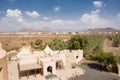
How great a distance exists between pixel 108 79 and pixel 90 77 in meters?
3.05

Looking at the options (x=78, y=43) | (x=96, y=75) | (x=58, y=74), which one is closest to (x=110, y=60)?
(x=96, y=75)

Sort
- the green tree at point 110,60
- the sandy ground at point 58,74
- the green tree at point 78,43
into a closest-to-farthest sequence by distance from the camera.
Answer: the sandy ground at point 58,74 < the green tree at point 110,60 < the green tree at point 78,43

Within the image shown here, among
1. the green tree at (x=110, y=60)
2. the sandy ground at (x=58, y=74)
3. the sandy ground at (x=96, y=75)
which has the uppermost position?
the green tree at (x=110, y=60)

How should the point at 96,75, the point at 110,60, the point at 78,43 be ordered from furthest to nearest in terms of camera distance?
the point at 78,43 < the point at 110,60 < the point at 96,75

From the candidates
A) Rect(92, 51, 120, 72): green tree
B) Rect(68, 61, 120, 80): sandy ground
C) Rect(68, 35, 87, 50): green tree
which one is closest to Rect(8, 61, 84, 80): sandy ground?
Rect(68, 61, 120, 80): sandy ground

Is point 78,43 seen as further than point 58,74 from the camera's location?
Yes

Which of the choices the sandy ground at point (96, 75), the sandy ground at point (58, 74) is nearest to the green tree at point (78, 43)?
the sandy ground at point (96, 75)

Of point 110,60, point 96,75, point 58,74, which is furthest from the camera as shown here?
point 110,60

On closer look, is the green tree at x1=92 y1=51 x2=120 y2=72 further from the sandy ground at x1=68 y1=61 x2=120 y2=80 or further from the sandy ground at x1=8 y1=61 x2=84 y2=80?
the sandy ground at x1=8 y1=61 x2=84 y2=80

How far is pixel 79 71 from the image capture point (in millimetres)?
27203

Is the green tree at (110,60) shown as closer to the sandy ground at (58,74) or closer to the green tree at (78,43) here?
the sandy ground at (58,74)

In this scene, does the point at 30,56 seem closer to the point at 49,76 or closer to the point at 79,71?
the point at 49,76

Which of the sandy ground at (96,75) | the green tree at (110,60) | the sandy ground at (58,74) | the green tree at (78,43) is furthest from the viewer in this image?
the green tree at (78,43)

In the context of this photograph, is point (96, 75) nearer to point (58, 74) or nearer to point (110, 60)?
point (110, 60)
